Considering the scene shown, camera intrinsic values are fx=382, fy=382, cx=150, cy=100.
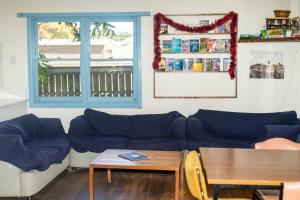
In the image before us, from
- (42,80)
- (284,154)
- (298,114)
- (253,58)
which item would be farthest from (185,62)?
(284,154)

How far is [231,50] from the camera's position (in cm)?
566

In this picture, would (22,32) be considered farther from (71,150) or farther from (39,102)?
(71,150)

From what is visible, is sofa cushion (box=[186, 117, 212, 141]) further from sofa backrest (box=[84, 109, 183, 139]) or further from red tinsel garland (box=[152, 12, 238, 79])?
red tinsel garland (box=[152, 12, 238, 79])

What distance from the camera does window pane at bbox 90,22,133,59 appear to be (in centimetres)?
592

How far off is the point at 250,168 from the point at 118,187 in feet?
7.41

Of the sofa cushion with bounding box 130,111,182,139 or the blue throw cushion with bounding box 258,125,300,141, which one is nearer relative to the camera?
the blue throw cushion with bounding box 258,125,300,141

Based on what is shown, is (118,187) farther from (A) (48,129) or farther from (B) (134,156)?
(A) (48,129)

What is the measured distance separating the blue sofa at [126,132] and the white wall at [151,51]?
0.38 metres

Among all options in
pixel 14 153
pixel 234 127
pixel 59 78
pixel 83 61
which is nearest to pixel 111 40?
pixel 83 61

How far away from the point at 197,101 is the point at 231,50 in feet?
2.98

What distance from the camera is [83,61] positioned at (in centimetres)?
594

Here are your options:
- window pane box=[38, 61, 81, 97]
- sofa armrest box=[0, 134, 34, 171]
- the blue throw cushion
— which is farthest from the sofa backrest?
sofa armrest box=[0, 134, 34, 171]

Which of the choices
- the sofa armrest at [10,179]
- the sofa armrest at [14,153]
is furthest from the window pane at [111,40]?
the sofa armrest at [10,179]

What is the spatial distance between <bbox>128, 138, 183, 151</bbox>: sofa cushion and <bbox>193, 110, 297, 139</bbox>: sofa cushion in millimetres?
627
